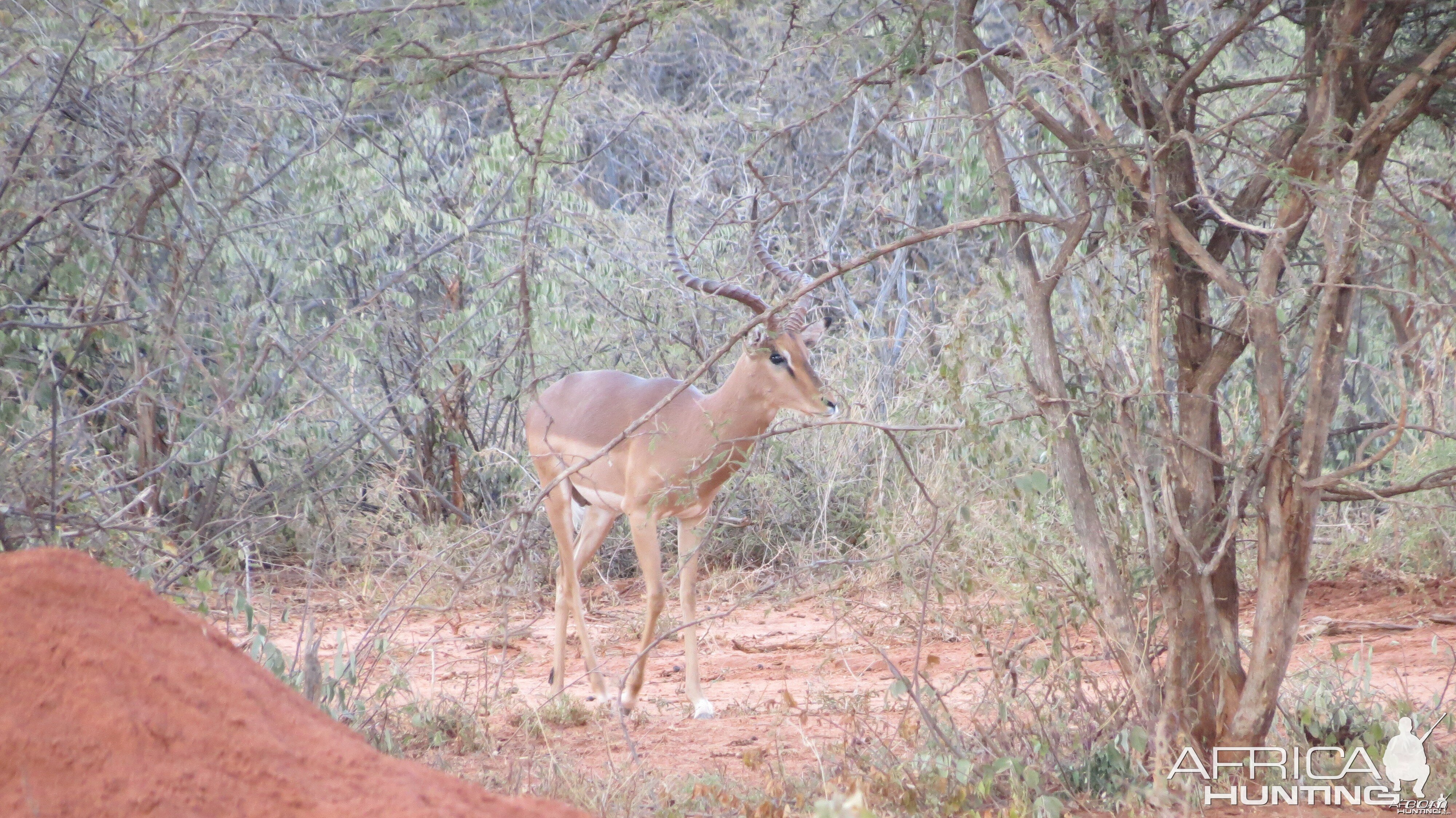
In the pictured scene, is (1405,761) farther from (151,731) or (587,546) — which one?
(587,546)

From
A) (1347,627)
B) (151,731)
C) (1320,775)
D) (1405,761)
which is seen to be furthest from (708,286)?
(151,731)

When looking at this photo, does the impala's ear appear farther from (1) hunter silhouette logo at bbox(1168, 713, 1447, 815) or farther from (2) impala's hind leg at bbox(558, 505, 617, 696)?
(1) hunter silhouette logo at bbox(1168, 713, 1447, 815)

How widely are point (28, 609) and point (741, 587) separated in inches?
249

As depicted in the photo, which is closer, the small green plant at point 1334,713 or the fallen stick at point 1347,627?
the small green plant at point 1334,713

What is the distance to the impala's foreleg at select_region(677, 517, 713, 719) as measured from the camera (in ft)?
Result: 19.5

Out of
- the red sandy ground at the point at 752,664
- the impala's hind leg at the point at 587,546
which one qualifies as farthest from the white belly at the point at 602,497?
the red sandy ground at the point at 752,664

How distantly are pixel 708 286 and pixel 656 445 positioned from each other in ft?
2.51

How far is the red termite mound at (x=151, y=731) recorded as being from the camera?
2264 millimetres

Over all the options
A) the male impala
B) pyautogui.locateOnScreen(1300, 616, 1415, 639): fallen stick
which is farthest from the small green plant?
the male impala

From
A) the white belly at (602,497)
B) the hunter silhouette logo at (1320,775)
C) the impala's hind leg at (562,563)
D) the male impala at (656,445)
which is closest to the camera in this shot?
the hunter silhouette logo at (1320,775)

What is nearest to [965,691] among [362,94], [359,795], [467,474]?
[362,94]

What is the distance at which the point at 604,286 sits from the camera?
9625 mm

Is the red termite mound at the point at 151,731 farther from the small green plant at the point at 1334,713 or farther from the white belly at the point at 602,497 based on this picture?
the white belly at the point at 602,497

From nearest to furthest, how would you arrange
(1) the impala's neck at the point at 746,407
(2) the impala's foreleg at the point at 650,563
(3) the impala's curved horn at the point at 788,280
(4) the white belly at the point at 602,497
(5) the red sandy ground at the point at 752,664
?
(5) the red sandy ground at the point at 752,664, (3) the impala's curved horn at the point at 788,280, (2) the impala's foreleg at the point at 650,563, (1) the impala's neck at the point at 746,407, (4) the white belly at the point at 602,497
